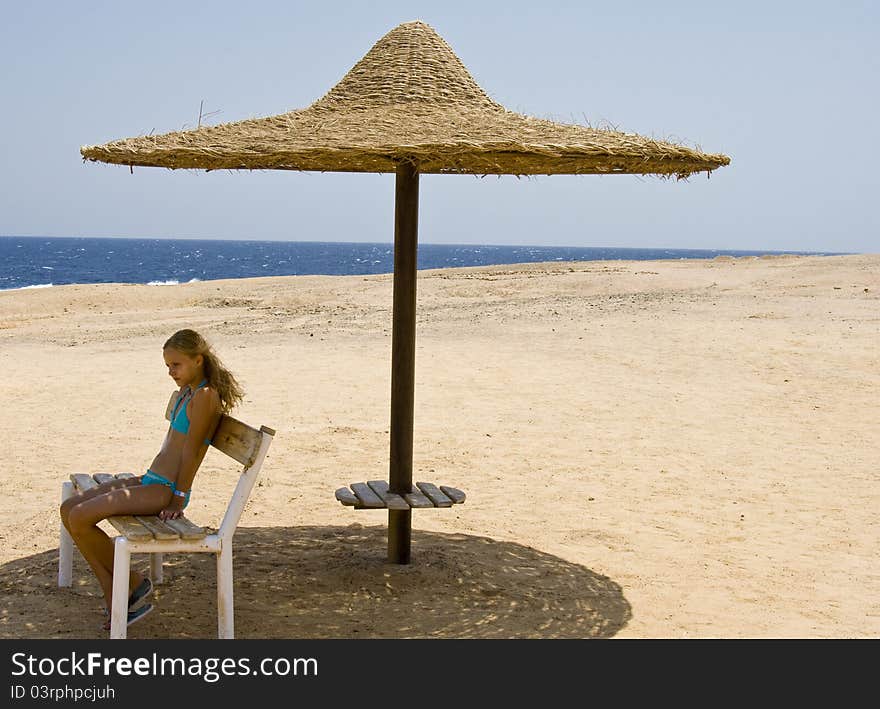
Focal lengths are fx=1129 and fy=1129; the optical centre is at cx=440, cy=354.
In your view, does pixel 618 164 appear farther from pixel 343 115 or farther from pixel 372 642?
pixel 372 642

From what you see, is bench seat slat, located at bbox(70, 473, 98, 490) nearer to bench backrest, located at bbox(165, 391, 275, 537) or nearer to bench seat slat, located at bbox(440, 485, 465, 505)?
bench backrest, located at bbox(165, 391, 275, 537)

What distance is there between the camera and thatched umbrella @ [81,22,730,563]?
5137 millimetres

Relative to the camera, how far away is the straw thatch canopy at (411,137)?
5105mm

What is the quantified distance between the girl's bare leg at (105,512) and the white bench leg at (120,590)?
23cm

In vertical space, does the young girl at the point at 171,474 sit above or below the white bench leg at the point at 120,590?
above

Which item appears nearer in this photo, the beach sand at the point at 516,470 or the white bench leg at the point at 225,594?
the white bench leg at the point at 225,594

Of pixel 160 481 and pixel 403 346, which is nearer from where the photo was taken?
pixel 160 481

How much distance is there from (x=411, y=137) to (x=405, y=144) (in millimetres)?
146

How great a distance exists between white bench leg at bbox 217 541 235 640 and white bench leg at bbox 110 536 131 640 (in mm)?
388

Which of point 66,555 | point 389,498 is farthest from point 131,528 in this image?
point 389,498

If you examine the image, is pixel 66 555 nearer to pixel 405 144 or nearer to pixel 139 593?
pixel 139 593

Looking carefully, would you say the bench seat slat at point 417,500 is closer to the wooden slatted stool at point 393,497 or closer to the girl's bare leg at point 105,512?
the wooden slatted stool at point 393,497

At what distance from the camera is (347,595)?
570cm

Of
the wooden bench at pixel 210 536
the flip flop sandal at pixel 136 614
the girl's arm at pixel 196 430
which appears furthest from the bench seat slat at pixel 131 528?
the flip flop sandal at pixel 136 614
